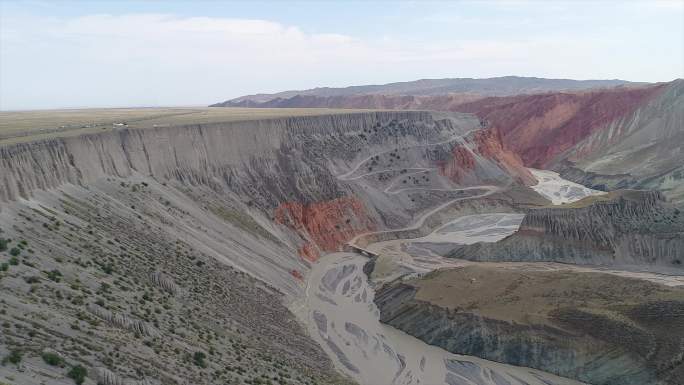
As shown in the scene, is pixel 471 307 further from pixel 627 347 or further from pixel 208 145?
pixel 208 145

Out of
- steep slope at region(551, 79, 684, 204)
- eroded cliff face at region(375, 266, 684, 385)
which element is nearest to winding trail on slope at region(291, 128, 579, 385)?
eroded cliff face at region(375, 266, 684, 385)

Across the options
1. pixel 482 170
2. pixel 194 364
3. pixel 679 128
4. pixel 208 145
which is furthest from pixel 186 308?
pixel 679 128

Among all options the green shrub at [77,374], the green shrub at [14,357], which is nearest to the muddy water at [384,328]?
the green shrub at [77,374]

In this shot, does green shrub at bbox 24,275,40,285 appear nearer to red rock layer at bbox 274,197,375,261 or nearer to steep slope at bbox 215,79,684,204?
red rock layer at bbox 274,197,375,261

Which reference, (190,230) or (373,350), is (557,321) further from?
(190,230)

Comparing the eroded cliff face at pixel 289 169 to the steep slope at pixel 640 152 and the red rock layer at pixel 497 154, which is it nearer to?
the red rock layer at pixel 497 154

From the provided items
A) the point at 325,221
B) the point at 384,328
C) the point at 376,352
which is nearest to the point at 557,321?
the point at 376,352
